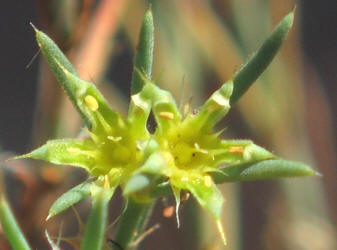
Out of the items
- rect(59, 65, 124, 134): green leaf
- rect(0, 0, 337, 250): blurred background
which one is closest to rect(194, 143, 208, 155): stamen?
rect(59, 65, 124, 134): green leaf

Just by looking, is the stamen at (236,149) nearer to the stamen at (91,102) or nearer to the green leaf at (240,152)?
the green leaf at (240,152)

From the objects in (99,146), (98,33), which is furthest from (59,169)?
(99,146)

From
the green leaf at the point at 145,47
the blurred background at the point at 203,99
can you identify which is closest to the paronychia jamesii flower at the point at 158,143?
the green leaf at the point at 145,47

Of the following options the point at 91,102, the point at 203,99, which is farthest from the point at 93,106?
the point at 203,99

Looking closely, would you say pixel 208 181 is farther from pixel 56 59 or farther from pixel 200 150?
pixel 56 59

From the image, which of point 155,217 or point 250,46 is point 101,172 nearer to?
point 250,46

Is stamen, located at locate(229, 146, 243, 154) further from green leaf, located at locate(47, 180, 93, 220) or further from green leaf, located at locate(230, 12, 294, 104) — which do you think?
green leaf, located at locate(47, 180, 93, 220)
